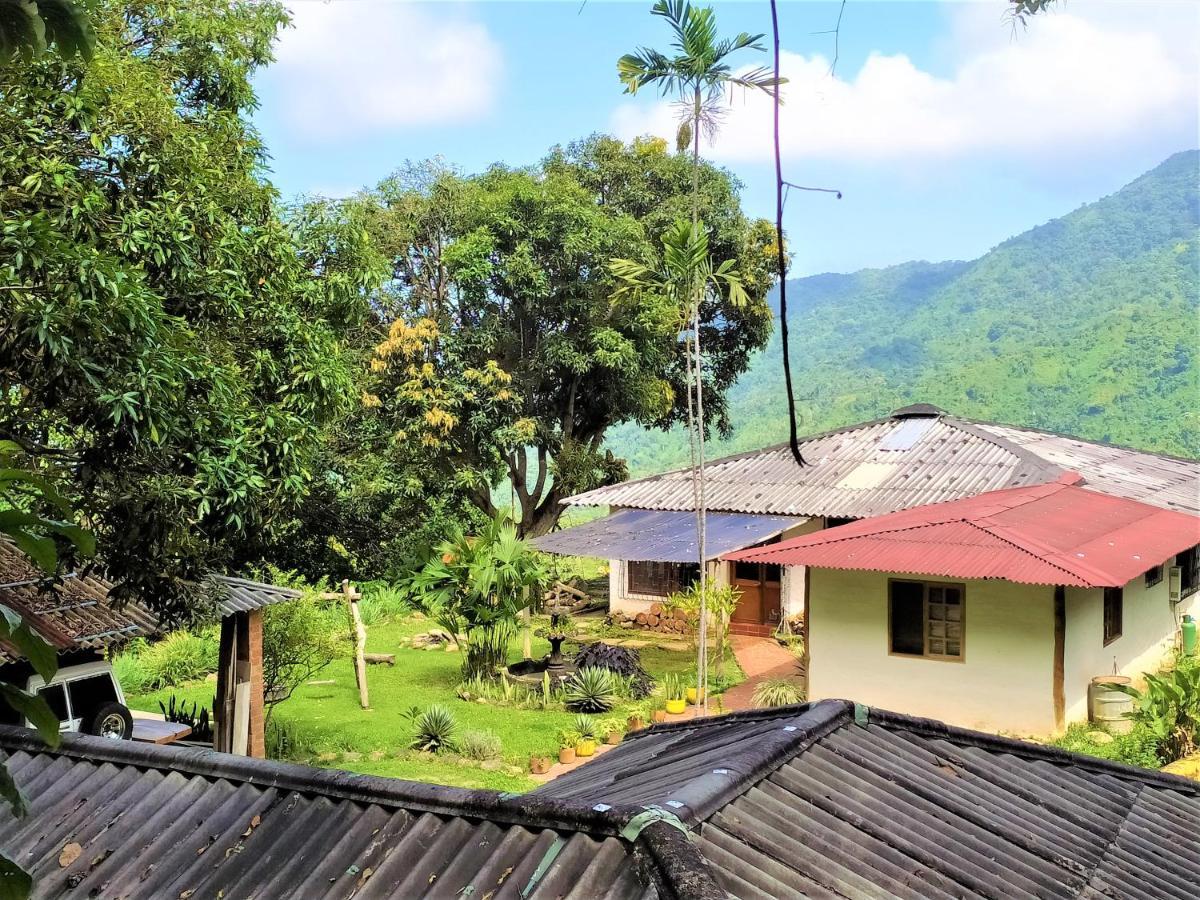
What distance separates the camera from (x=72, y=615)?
26.9ft

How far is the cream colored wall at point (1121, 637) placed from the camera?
1212cm

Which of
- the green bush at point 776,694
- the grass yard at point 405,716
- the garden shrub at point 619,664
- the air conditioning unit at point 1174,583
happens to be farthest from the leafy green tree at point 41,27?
the air conditioning unit at point 1174,583

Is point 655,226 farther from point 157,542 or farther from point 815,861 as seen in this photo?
point 815,861

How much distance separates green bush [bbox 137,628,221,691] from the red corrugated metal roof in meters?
9.29

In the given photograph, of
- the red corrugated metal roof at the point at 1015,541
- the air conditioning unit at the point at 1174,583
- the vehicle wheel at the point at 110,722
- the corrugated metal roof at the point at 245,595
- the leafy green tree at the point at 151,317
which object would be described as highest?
the leafy green tree at the point at 151,317

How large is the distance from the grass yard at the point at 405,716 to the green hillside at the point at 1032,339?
44.0 ft

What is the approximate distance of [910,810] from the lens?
12.6 feet

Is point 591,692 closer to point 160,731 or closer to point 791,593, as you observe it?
point 791,593

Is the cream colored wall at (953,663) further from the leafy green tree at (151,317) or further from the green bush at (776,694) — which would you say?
the leafy green tree at (151,317)

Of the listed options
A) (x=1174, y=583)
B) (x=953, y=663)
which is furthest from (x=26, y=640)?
(x=1174, y=583)

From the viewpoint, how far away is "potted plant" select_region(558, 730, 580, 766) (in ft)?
39.8

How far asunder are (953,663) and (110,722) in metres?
9.34

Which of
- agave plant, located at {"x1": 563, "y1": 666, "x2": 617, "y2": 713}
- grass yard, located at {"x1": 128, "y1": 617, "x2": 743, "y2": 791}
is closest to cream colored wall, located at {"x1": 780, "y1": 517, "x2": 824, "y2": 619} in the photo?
grass yard, located at {"x1": 128, "y1": 617, "x2": 743, "y2": 791}

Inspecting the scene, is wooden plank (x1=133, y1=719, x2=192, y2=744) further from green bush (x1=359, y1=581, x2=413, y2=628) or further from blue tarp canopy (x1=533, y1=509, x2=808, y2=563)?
green bush (x1=359, y1=581, x2=413, y2=628)
